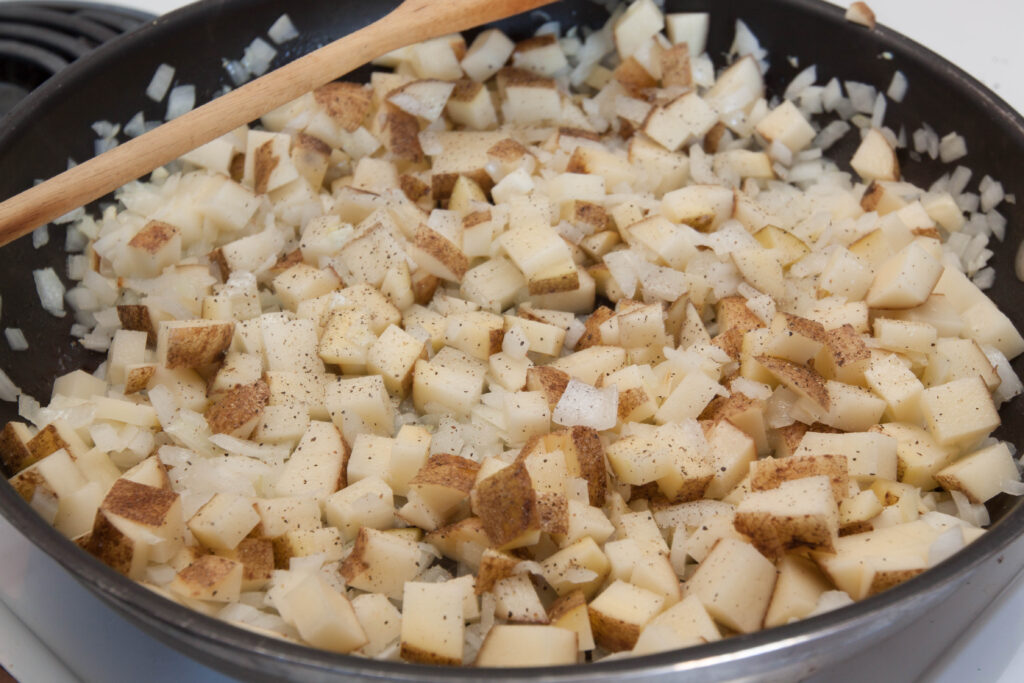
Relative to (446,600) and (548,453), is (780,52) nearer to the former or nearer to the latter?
(548,453)

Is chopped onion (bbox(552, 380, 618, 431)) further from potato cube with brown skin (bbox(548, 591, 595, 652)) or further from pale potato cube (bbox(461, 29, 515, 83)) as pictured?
pale potato cube (bbox(461, 29, 515, 83))

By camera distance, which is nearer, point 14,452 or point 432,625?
point 432,625

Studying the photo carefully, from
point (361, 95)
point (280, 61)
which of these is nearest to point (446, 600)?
point (361, 95)

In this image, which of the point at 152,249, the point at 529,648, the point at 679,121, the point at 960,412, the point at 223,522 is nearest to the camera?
the point at 529,648

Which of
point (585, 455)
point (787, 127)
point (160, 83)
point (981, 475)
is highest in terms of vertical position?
point (160, 83)

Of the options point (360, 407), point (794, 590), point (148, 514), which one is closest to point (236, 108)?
point (360, 407)

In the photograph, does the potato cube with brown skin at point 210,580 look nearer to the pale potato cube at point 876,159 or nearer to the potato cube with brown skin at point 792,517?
the potato cube with brown skin at point 792,517

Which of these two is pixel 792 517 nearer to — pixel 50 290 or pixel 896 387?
pixel 896 387
